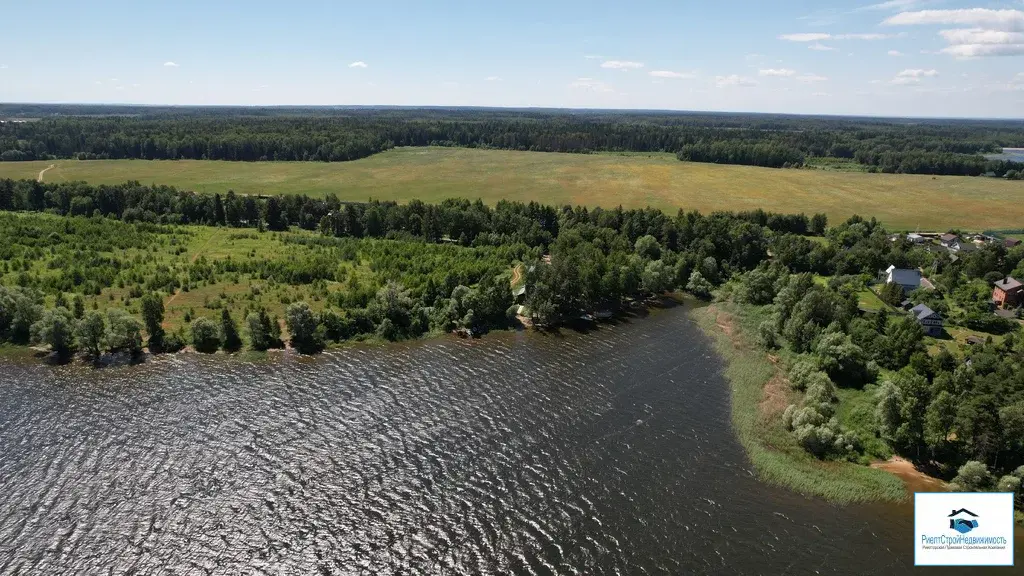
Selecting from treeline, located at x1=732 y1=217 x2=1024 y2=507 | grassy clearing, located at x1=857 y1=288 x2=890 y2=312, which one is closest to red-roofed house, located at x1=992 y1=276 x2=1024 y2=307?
treeline, located at x1=732 y1=217 x2=1024 y2=507

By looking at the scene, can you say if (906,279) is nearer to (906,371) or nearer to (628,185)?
(906,371)

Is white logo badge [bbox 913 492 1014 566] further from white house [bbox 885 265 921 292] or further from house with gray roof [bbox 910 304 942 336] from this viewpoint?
white house [bbox 885 265 921 292]

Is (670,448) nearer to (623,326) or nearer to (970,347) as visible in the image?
(623,326)

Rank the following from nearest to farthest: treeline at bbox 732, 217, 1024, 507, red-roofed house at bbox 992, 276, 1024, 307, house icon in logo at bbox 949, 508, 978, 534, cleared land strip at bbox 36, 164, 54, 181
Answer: house icon in logo at bbox 949, 508, 978, 534
treeline at bbox 732, 217, 1024, 507
red-roofed house at bbox 992, 276, 1024, 307
cleared land strip at bbox 36, 164, 54, 181

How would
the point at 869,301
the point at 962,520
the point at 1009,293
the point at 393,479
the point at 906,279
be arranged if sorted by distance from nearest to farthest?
the point at 962,520 < the point at 393,479 < the point at 1009,293 < the point at 869,301 < the point at 906,279

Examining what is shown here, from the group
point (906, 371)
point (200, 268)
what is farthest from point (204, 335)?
point (906, 371)
